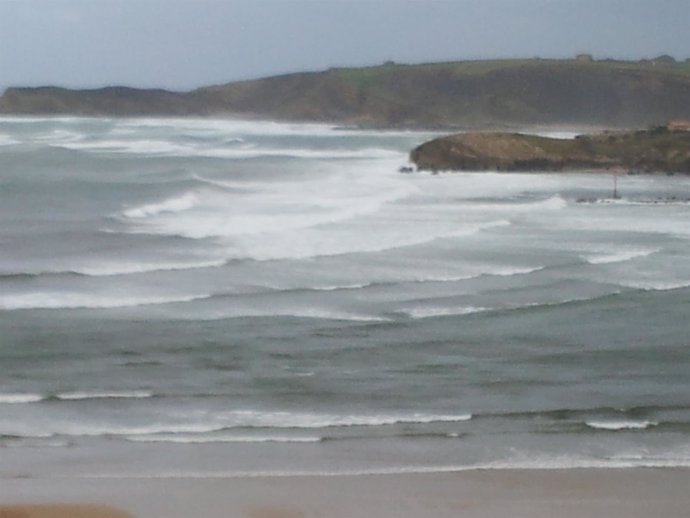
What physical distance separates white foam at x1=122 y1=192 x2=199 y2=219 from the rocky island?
15.9 ft

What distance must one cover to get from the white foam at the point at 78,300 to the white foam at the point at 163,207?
418 cm

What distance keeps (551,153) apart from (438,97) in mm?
4565

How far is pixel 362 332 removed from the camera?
7.82 meters

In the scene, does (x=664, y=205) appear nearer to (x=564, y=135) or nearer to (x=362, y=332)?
(x=564, y=135)

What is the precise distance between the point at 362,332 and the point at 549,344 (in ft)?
4.17

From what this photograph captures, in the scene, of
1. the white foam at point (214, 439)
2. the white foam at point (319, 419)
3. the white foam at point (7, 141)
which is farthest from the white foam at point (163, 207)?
the white foam at point (214, 439)

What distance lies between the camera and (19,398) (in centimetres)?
662

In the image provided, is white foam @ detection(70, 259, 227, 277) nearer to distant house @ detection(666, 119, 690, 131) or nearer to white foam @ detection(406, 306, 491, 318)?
white foam @ detection(406, 306, 491, 318)

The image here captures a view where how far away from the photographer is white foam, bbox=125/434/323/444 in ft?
19.7

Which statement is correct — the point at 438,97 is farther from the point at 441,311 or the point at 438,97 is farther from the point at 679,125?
the point at 441,311

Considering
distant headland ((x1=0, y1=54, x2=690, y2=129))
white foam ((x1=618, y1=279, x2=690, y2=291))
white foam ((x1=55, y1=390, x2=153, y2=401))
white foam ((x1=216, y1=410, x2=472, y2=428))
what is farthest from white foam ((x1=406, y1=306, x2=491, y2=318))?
distant headland ((x1=0, y1=54, x2=690, y2=129))

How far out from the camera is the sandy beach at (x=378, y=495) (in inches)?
196

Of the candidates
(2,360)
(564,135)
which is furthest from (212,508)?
(564,135)

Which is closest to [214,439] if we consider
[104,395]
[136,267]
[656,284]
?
[104,395]
